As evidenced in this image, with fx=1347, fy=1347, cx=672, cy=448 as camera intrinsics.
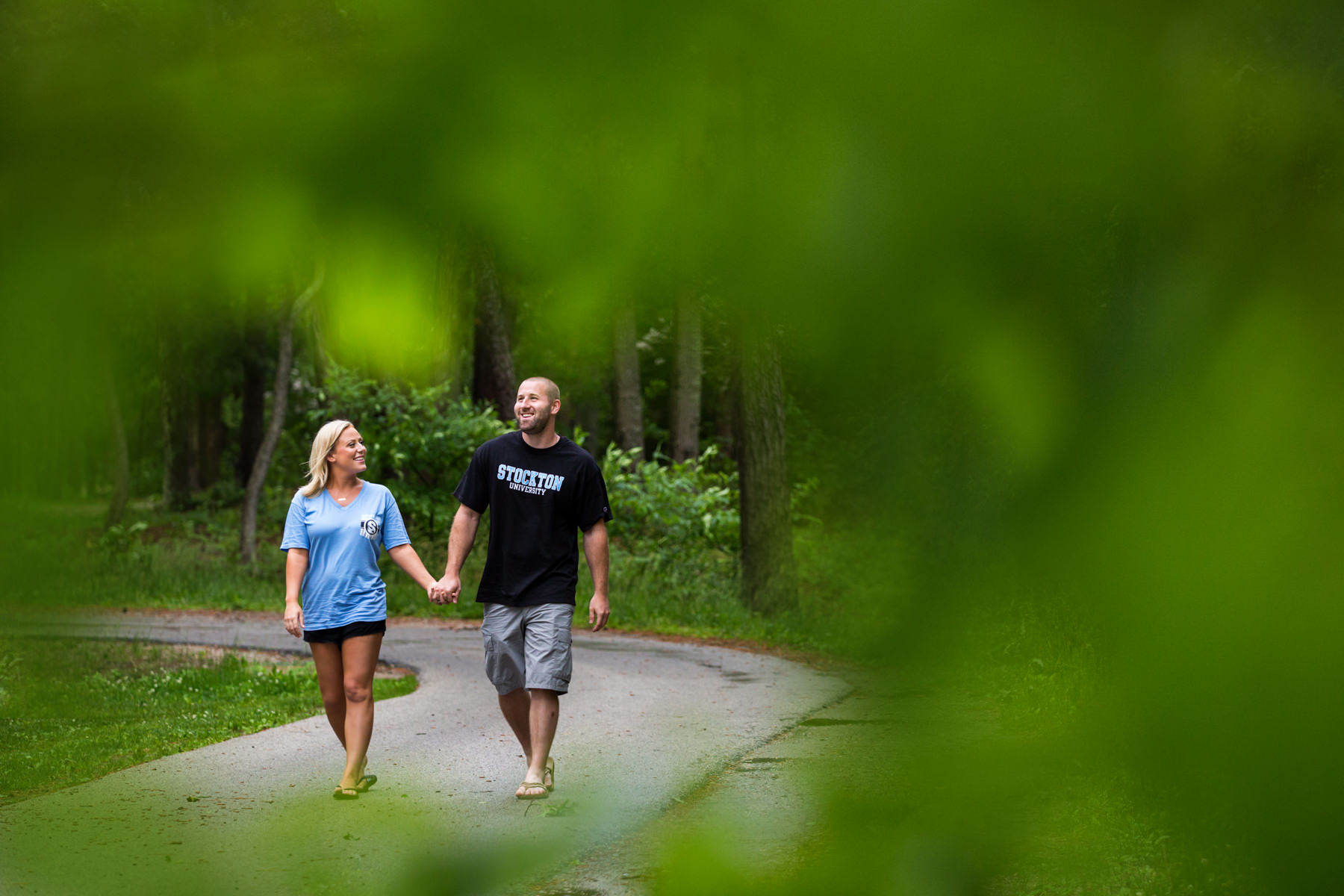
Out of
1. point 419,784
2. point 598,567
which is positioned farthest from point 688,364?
point 419,784

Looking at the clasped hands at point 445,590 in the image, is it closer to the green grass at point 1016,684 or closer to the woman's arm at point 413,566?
the woman's arm at point 413,566

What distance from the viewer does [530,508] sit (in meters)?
5.38

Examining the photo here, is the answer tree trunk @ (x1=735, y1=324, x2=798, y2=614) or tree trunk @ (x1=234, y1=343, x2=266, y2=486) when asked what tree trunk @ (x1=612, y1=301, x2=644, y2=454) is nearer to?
tree trunk @ (x1=735, y1=324, x2=798, y2=614)

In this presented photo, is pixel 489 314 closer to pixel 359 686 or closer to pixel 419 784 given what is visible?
pixel 359 686

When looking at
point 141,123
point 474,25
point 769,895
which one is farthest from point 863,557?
point 141,123

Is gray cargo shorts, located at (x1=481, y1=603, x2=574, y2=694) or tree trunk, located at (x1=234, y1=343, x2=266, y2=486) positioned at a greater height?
tree trunk, located at (x1=234, y1=343, x2=266, y2=486)

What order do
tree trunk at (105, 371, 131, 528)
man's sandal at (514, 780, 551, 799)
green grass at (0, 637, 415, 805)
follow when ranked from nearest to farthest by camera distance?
tree trunk at (105, 371, 131, 528), green grass at (0, 637, 415, 805), man's sandal at (514, 780, 551, 799)

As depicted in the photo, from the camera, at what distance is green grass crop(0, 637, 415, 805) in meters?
0.91

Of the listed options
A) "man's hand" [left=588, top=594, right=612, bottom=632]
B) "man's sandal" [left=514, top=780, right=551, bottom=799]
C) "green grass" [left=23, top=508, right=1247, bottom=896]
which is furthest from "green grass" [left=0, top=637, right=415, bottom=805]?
"man's hand" [left=588, top=594, right=612, bottom=632]

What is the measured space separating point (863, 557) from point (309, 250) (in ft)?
1.17

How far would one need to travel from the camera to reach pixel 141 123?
29.5 inches

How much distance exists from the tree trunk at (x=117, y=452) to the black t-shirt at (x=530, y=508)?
14.7ft

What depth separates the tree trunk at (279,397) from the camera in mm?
757

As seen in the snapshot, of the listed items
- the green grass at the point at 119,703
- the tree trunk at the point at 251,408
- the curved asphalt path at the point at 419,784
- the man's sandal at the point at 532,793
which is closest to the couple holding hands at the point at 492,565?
the curved asphalt path at the point at 419,784
